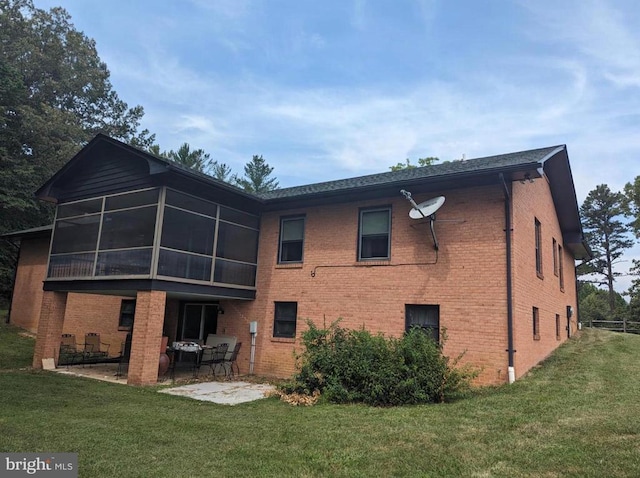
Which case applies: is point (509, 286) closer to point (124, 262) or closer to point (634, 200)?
point (124, 262)

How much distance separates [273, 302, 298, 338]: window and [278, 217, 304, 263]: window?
53.4 inches

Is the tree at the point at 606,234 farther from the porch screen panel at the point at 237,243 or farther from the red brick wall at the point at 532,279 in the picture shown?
the porch screen panel at the point at 237,243

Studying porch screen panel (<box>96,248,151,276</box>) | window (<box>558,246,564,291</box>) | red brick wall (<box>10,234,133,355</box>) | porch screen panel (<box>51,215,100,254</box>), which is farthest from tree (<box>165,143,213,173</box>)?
window (<box>558,246,564,291</box>)

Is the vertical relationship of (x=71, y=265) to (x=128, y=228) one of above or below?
below

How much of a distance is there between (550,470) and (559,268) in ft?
46.6

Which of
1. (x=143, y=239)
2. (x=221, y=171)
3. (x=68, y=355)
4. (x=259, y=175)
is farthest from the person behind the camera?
(x=221, y=171)

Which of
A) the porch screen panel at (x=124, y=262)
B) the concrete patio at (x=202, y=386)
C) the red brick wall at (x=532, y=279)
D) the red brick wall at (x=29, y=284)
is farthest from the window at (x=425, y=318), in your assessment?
the red brick wall at (x=29, y=284)

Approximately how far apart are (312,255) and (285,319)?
2.08m

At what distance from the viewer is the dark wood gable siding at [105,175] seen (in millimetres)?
12438

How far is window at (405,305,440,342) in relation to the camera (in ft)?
36.0

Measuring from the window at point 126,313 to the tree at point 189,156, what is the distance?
76.9 ft

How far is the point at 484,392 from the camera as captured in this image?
9.33m

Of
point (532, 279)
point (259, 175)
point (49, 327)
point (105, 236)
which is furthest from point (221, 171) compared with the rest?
point (532, 279)

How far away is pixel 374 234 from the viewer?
12.4 metres
